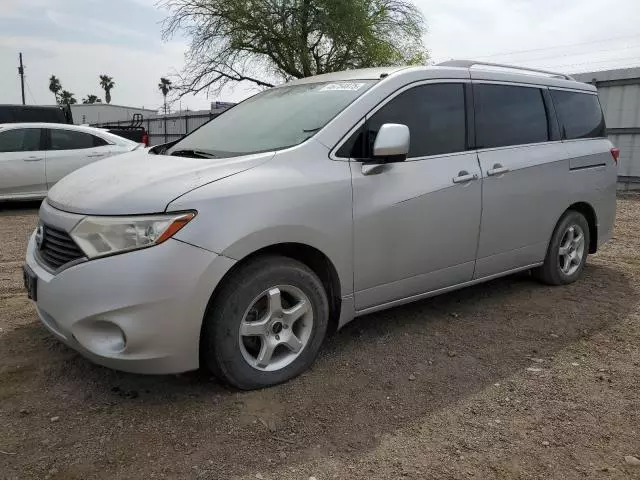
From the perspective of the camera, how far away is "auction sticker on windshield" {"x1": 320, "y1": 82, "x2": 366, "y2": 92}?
3499 mm

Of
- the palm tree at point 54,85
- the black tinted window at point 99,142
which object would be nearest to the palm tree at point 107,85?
the palm tree at point 54,85

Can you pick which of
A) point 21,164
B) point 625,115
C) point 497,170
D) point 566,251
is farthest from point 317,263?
point 625,115

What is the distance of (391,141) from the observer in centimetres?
313

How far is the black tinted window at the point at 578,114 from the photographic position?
4730 millimetres

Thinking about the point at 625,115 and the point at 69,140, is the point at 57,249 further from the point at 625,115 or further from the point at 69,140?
the point at 625,115

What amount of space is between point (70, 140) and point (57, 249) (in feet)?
24.1

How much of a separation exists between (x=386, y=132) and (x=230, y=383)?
160cm

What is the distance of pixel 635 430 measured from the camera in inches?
105

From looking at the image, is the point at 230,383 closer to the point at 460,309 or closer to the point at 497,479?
the point at 497,479

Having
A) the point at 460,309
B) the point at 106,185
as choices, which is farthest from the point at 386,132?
the point at 460,309

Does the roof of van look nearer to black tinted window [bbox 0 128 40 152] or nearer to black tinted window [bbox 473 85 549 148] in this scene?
black tinted window [bbox 473 85 549 148]

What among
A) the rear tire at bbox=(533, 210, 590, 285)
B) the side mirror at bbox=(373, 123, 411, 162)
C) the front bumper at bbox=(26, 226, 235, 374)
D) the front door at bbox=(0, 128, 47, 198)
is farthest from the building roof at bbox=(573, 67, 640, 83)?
the front bumper at bbox=(26, 226, 235, 374)

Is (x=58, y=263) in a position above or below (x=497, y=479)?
above

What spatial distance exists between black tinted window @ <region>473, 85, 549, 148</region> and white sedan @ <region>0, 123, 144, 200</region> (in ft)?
24.2
